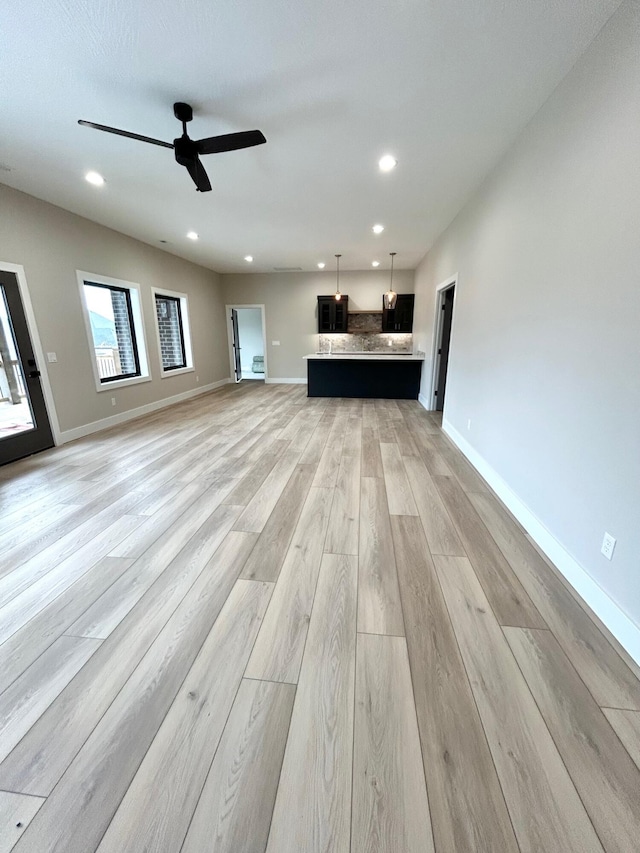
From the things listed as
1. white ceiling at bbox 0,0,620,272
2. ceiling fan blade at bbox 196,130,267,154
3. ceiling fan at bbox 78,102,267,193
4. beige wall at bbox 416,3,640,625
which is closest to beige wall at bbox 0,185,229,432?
white ceiling at bbox 0,0,620,272

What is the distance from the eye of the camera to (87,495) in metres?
2.80

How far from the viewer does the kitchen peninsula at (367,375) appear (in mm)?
6516

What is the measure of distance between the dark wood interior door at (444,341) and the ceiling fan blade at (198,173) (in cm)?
387

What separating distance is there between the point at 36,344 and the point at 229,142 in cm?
325

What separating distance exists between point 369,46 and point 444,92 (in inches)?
25.1

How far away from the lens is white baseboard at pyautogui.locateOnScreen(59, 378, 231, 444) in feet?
14.1

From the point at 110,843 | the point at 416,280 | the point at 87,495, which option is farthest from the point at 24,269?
the point at 416,280

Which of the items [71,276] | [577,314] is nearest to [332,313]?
[71,276]

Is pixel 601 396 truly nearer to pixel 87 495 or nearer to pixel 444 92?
pixel 444 92

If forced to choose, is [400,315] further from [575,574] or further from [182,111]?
[575,574]

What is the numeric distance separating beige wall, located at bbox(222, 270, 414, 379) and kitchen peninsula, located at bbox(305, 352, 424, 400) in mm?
1996

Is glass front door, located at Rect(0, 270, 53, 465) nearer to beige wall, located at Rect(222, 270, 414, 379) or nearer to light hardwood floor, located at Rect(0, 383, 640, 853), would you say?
light hardwood floor, located at Rect(0, 383, 640, 853)

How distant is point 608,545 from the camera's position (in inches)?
61.6

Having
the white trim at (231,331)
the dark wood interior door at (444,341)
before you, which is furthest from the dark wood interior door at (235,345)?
the dark wood interior door at (444,341)
